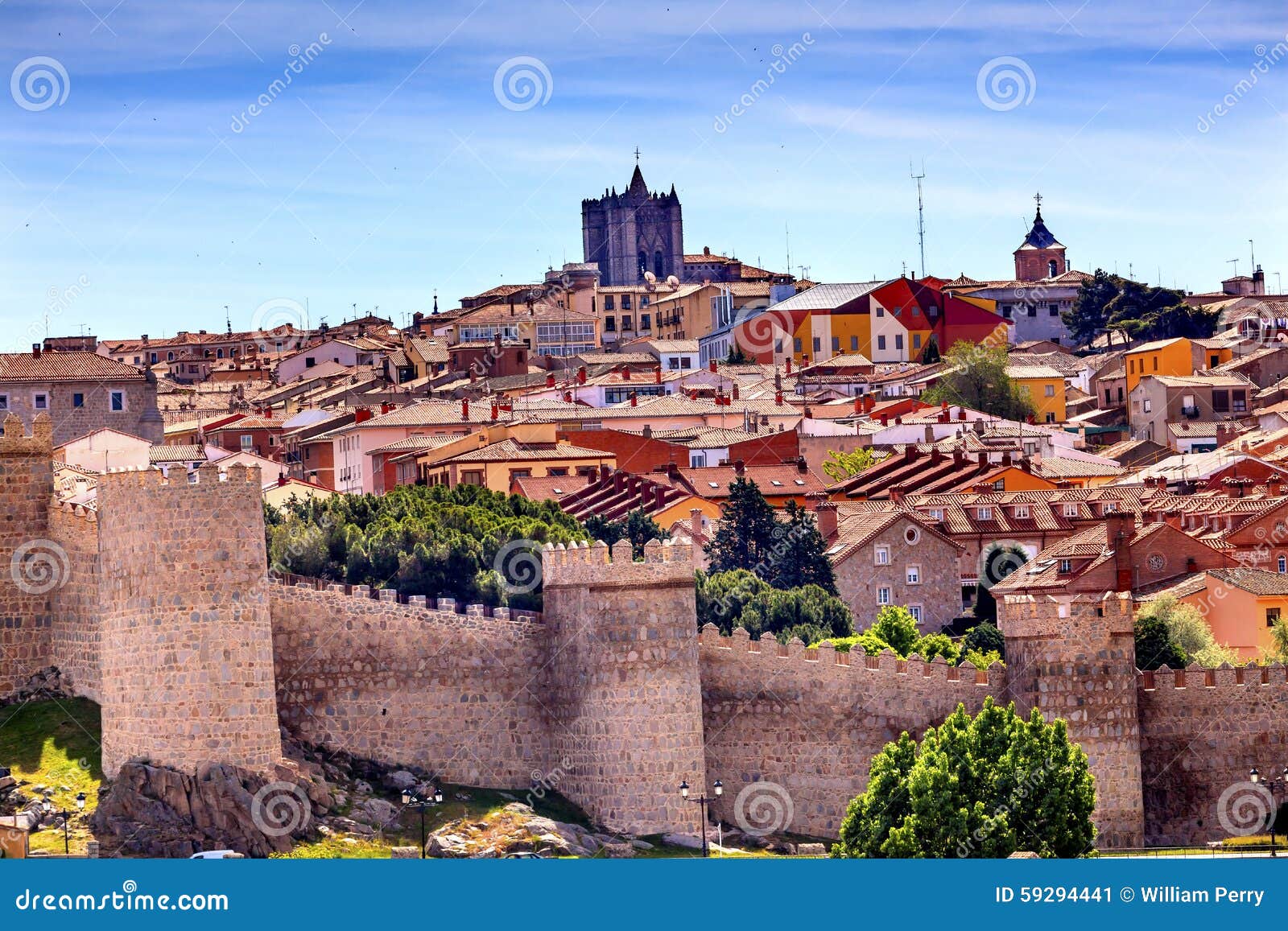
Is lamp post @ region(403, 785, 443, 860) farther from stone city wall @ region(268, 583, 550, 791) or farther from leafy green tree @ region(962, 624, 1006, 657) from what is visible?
leafy green tree @ region(962, 624, 1006, 657)

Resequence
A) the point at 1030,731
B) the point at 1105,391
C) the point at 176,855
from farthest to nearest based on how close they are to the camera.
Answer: the point at 1105,391 → the point at 1030,731 → the point at 176,855

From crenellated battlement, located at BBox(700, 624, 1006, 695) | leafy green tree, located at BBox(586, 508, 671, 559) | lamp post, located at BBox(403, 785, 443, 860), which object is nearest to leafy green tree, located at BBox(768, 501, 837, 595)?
leafy green tree, located at BBox(586, 508, 671, 559)

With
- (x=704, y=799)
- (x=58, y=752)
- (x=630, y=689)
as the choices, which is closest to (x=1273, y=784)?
(x=704, y=799)

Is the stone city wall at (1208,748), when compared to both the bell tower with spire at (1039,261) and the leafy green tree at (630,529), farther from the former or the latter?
the bell tower with spire at (1039,261)

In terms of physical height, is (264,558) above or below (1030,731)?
above

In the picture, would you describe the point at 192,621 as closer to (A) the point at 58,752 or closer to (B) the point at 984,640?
(A) the point at 58,752

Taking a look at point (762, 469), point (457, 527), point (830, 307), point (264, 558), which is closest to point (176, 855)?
point (264, 558)

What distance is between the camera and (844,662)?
48.2 metres

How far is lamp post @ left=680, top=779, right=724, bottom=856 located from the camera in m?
44.7

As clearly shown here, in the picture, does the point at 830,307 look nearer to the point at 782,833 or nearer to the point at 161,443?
→ the point at 161,443

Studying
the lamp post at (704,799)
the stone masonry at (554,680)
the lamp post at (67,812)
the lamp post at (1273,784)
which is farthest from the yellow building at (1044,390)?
the lamp post at (67,812)

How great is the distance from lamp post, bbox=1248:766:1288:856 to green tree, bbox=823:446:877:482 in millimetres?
41922

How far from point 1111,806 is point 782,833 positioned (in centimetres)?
504

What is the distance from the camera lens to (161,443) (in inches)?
3583
